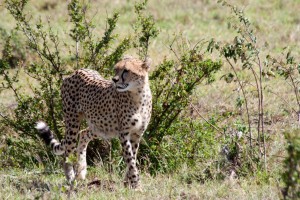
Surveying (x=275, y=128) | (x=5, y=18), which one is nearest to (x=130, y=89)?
(x=275, y=128)

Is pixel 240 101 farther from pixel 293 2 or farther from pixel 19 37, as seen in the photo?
pixel 293 2

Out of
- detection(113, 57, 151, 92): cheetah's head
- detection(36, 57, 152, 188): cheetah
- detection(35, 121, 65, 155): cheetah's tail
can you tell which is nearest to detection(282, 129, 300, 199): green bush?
detection(36, 57, 152, 188): cheetah

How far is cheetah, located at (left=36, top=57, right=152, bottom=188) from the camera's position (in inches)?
243

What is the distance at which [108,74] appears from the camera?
7402mm

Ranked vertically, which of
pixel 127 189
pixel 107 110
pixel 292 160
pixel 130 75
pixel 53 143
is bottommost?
pixel 53 143

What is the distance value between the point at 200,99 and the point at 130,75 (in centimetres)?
302

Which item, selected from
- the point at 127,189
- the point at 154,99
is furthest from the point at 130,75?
the point at 154,99

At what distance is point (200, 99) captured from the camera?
905cm

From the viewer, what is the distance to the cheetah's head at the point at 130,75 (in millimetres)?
6090

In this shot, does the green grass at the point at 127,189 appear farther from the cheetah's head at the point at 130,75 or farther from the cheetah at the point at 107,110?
the cheetah's head at the point at 130,75

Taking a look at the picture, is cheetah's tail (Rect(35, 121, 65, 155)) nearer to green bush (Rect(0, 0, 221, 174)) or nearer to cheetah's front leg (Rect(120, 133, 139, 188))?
green bush (Rect(0, 0, 221, 174))

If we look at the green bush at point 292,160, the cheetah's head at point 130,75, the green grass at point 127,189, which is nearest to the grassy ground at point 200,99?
the green grass at point 127,189

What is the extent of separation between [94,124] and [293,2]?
8143 millimetres

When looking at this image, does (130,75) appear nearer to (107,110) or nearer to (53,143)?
(107,110)
